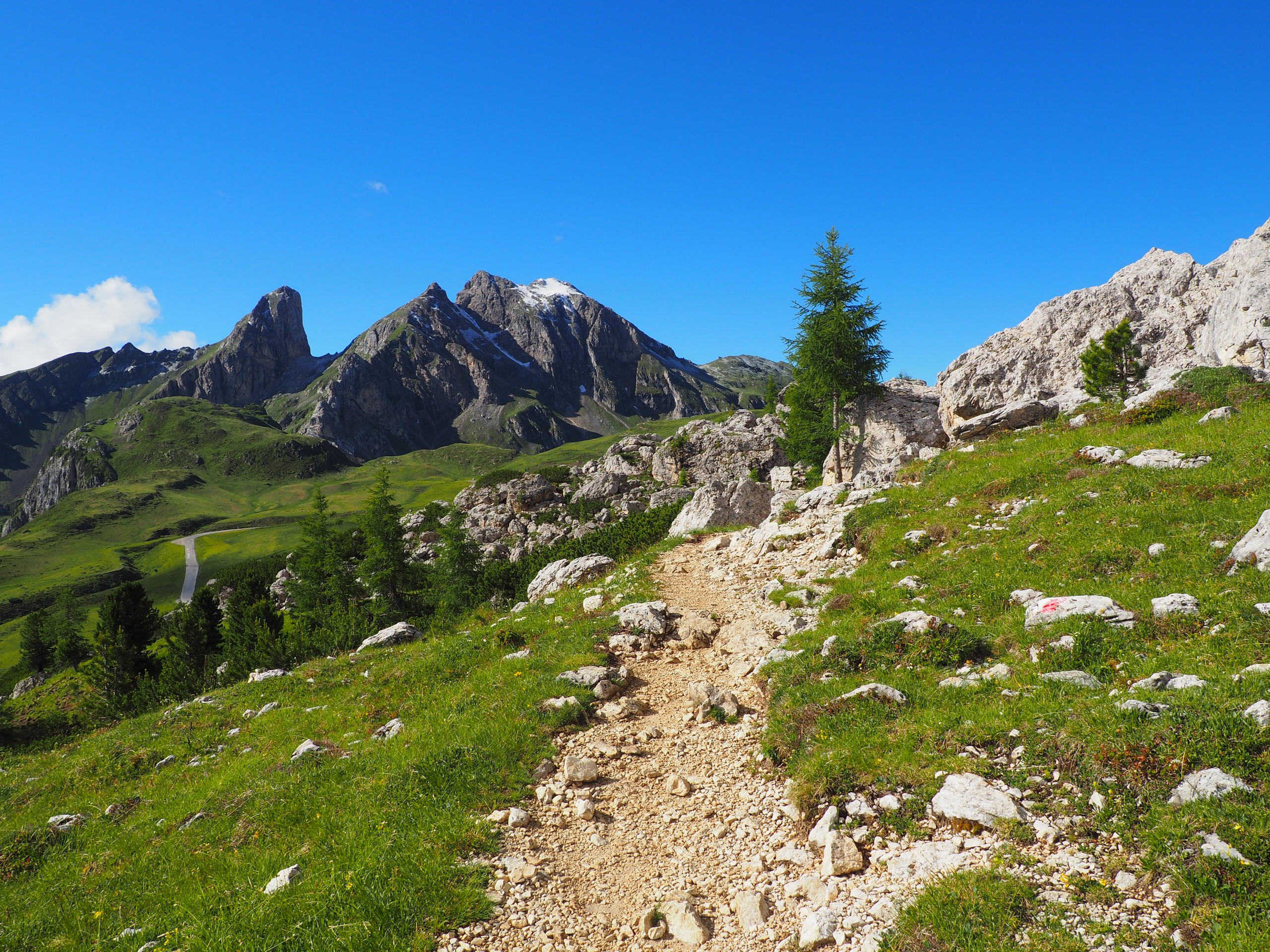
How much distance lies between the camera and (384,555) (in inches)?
2293

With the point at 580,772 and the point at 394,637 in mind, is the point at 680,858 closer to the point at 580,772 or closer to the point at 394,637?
the point at 580,772

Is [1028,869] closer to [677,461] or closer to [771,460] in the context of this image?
[771,460]

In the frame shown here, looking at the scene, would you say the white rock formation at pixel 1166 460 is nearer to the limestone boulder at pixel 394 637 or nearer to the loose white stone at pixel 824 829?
the loose white stone at pixel 824 829

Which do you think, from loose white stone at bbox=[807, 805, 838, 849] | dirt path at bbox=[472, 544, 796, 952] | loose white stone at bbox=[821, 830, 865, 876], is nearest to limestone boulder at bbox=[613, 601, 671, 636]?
dirt path at bbox=[472, 544, 796, 952]

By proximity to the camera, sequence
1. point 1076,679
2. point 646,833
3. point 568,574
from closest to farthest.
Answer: point 646,833, point 1076,679, point 568,574

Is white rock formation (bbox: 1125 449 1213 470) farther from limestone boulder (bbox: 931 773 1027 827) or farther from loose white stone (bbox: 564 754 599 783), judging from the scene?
loose white stone (bbox: 564 754 599 783)

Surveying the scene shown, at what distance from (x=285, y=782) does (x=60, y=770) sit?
49.9 ft

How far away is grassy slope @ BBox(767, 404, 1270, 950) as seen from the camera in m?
6.61

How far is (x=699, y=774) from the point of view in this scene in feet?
36.2

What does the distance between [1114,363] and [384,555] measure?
60.6 metres

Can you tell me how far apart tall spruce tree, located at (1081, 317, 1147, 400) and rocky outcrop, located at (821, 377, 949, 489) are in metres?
9.01

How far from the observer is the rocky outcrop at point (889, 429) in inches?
1668

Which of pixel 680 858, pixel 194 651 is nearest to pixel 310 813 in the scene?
pixel 680 858

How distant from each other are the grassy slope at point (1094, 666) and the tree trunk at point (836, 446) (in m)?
20.1
